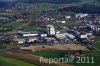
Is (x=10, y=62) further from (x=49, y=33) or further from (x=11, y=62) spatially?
(x=49, y=33)

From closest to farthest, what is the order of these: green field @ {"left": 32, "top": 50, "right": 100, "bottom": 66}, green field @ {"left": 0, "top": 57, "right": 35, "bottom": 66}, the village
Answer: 1. green field @ {"left": 0, "top": 57, "right": 35, "bottom": 66}
2. green field @ {"left": 32, "top": 50, "right": 100, "bottom": 66}
3. the village

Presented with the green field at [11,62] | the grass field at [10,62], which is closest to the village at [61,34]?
the grass field at [10,62]

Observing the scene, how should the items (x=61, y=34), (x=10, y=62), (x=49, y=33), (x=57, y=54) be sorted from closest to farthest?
(x=10, y=62) → (x=57, y=54) → (x=61, y=34) → (x=49, y=33)

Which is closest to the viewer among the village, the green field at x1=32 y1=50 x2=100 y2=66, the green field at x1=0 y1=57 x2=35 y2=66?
the green field at x1=0 y1=57 x2=35 y2=66

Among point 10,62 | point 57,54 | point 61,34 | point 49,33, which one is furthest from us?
point 49,33

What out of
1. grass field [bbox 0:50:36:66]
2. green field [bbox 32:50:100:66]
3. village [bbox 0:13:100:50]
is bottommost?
village [bbox 0:13:100:50]

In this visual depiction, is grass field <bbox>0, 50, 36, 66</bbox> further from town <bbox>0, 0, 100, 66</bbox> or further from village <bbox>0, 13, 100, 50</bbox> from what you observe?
village <bbox>0, 13, 100, 50</bbox>

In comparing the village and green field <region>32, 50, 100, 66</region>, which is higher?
green field <region>32, 50, 100, 66</region>

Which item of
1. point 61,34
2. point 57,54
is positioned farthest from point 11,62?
point 61,34

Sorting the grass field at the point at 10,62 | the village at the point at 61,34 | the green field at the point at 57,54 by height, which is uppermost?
the grass field at the point at 10,62

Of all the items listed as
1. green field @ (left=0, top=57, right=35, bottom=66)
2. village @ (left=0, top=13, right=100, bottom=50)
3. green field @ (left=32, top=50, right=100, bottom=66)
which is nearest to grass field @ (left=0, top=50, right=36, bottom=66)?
green field @ (left=0, top=57, right=35, bottom=66)

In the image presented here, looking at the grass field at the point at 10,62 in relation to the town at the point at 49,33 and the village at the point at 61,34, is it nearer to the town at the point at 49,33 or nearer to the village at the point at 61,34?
the town at the point at 49,33

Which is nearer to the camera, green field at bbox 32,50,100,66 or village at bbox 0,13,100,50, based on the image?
green field at bbox 32,50,100,66
